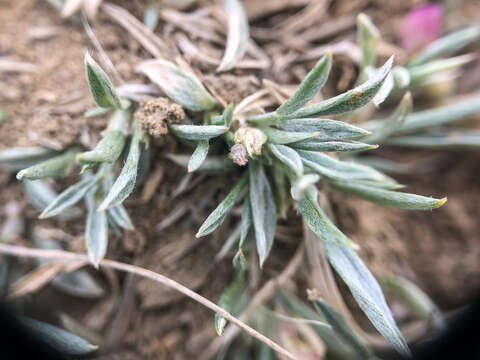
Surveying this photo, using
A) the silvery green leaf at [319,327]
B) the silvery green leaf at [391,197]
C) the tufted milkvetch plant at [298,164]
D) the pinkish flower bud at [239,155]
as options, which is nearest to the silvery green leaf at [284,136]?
the tufted milkvetch plant at [298,164]

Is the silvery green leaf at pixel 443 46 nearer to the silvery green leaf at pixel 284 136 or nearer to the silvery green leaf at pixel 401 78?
the silvery green leaf at pixel 401 78

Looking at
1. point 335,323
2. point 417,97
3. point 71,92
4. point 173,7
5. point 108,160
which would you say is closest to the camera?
point 108,160

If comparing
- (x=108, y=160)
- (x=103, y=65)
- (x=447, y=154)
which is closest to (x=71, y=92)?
(x=103, y=65)

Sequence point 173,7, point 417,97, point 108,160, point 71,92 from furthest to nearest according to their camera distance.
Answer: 1. point 417,97
2. point 173,7
3. point 71,92
4. point 108,160

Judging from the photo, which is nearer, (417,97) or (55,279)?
(55,279)

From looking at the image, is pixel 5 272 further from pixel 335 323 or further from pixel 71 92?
pixel 335 323

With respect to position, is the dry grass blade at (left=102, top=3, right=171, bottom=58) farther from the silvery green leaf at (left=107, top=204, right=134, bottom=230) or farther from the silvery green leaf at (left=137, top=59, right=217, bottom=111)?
the silvery green leaf at (left=107, top=204, right=134, bottom=230)
